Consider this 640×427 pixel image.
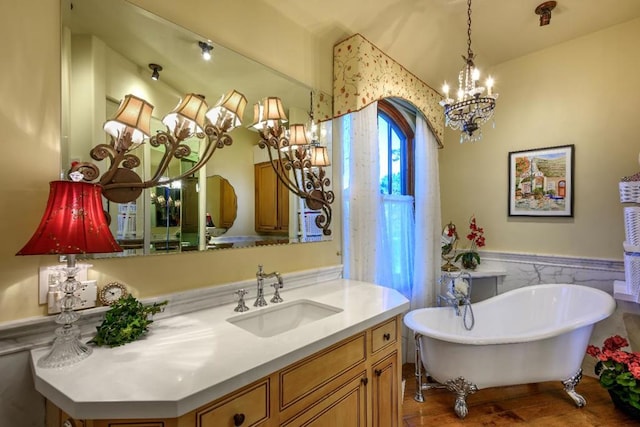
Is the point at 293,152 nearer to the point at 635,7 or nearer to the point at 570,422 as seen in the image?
the point at 570,422

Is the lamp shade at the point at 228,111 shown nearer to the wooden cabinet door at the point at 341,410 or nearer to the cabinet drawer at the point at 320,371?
the cabinet drawer at the point at 320,371

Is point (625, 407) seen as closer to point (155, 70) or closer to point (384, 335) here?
point (384, 335)

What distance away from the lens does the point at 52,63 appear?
1.08m

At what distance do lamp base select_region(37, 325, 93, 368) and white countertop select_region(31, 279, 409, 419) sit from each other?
22mm

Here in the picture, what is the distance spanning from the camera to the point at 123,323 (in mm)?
1080

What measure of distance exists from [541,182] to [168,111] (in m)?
3.24

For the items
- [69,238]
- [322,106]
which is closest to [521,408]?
[322,106]

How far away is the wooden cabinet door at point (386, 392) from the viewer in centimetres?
143

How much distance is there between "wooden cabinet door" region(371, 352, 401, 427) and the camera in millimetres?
1433

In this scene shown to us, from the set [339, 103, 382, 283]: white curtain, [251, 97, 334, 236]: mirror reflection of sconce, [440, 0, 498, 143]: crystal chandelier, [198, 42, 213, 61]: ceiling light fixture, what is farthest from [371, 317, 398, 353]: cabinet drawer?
[198, 42, 213, 61]: ceiling light fixture

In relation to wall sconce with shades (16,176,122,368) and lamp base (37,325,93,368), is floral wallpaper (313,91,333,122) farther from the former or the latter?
lamp base (37,325,93,368)

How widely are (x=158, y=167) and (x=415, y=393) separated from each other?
2.43 m

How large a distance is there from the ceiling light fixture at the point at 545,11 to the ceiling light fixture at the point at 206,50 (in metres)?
2.57

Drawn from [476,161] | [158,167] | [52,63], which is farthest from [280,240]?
[476,161]
